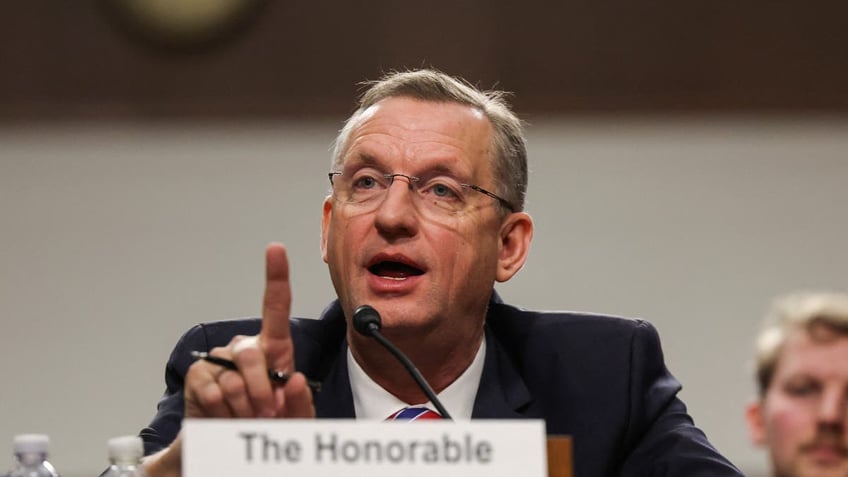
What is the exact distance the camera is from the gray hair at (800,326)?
5.04 feet

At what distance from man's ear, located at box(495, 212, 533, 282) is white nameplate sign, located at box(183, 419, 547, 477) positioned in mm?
1118

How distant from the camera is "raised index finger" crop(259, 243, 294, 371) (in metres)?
1.76

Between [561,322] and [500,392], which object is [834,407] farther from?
[561,322]

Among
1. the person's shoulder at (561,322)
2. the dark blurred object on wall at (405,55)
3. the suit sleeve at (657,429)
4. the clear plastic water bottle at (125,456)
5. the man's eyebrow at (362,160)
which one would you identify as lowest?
the suit sleeve at (657,429)

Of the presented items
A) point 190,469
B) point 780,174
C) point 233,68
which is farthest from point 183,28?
point 190,469

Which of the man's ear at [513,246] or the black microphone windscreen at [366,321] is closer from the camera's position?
the black microphone windscreen at [366,321]

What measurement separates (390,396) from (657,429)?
1.73 ft

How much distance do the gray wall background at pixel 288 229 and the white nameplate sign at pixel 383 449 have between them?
2.23 meters

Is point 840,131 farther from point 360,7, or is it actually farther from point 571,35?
point 360,7

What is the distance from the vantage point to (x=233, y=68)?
12.2 ft

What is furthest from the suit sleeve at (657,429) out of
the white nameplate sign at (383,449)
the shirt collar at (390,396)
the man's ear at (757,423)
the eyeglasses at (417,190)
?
the white nameplate sign at (383,449)

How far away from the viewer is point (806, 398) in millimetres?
1496

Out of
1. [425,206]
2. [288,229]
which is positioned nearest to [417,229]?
[425,206]

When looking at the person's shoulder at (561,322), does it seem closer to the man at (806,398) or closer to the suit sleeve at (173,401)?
the suit sleeve at (173,401)
